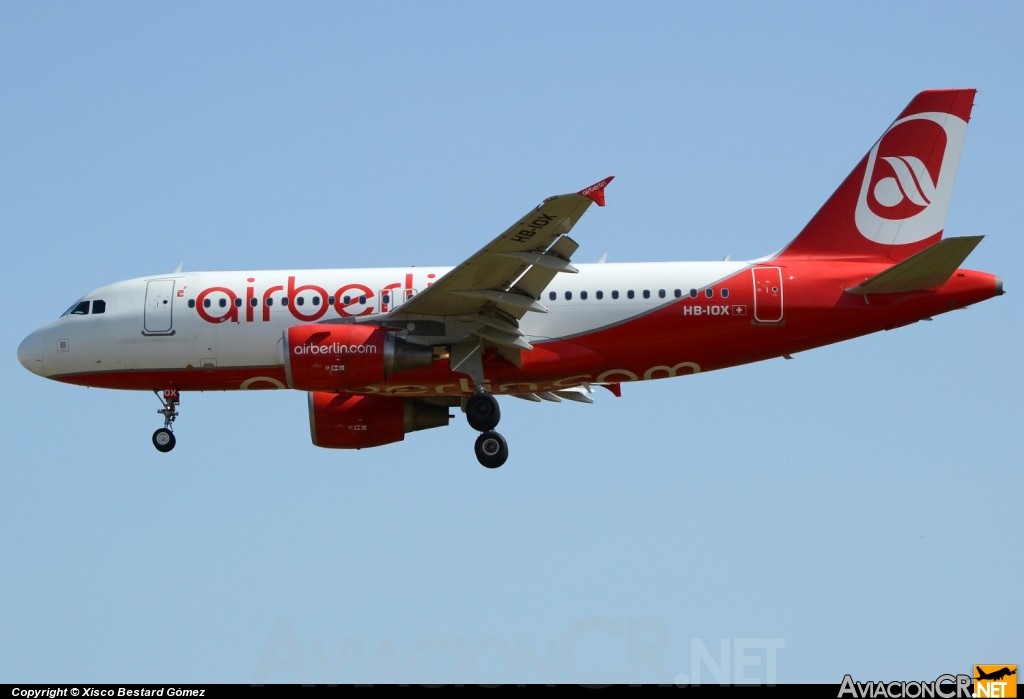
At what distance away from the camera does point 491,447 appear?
106ft

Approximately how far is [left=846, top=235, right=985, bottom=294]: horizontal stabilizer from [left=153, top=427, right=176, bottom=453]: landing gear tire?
14.8 metres

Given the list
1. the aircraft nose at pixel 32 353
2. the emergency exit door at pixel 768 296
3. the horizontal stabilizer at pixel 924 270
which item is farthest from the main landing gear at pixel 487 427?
the aircraft nose at pixel 32 353

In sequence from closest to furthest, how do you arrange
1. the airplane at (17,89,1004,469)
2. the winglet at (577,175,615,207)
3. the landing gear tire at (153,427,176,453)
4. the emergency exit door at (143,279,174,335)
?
the winglet at (577,175,615,207), the airplane at (17,89,1004,469), the emergency exit door at (143,279,174,335), the landing gear tire at (153,427,176,453)

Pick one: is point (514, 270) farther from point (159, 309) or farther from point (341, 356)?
point (159, 309)

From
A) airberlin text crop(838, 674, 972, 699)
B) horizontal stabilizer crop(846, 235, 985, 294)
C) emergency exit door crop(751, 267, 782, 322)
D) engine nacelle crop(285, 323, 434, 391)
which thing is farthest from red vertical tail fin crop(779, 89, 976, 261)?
airberlin text crop(838, 674, 972, 699)

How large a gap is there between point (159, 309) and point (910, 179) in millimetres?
16242

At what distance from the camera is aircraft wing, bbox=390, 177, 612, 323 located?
28297 millimetres

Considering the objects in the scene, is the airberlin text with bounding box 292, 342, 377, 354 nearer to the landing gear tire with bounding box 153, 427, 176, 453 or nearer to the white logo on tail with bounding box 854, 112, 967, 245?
the landing gear tire with bounding box 153, 427, 176, 453

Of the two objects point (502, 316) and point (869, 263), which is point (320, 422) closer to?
point (502, 316)

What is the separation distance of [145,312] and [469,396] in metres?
7.24

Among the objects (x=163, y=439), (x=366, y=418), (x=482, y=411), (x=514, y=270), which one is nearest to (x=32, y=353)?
(x=163, y=439)

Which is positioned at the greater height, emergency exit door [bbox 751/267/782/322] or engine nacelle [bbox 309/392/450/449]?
emergency exit door [bbox 751/267/782/322]

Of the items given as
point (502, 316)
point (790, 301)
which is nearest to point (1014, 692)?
point (790, 301)

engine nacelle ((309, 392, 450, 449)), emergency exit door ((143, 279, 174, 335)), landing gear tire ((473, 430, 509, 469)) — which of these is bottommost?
landing gear tire ((473, 430, 509, 469))
